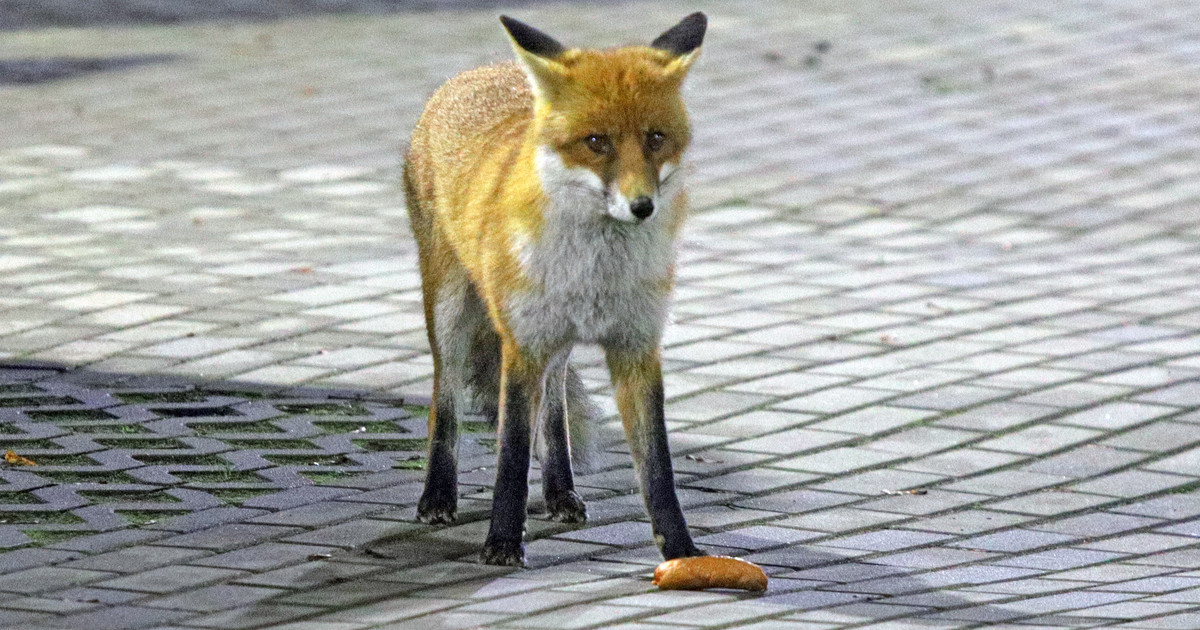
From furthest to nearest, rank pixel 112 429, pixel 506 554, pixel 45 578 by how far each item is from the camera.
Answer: pixel 112 429, pixel 506 554, pixel 45 578

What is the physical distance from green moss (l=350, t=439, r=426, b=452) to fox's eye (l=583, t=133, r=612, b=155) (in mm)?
1814

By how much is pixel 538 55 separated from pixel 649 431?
3.46 ft

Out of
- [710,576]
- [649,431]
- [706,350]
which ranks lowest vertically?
[706,350]

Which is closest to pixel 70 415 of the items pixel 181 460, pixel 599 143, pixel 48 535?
pixel 181 460

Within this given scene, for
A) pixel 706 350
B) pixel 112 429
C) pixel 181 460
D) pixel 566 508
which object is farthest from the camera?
pixel 706 350

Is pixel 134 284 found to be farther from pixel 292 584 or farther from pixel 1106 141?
pixel 1106 141

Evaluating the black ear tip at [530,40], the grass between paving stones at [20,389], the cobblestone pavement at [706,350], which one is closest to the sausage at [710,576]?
the cobblestone pavement at [706,350]

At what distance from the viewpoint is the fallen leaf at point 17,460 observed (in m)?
5.80

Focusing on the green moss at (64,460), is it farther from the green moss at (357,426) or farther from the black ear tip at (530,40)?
the black ear tip at (530,40)

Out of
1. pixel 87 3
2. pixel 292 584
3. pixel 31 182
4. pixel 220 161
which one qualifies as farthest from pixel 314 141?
pixel 292 584

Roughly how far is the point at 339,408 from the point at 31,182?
4.24 metres

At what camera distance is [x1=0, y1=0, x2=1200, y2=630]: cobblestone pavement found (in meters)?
4.93

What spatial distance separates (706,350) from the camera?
743 cm

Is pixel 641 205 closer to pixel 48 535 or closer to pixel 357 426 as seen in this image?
pixel 48 535
